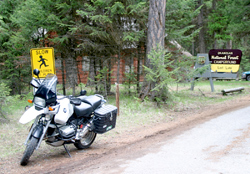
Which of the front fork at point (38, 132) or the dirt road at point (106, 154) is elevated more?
the front fork at point (38, 132)

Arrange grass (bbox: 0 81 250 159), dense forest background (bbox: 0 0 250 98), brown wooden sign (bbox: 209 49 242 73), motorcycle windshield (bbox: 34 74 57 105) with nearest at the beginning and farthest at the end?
motorcycle windshield (bbox: 34 74 57 105)
grass (bbox: 0 81 250 159)
dense forest background (bbox: 0 0 250 98)
brown wooden sign (bbox: 209 49 242 73)

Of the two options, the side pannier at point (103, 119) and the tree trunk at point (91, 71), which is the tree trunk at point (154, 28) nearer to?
the tree trunk at point (91, 71)

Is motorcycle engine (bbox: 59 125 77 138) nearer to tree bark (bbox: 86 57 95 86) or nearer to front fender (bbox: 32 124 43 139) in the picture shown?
front fender (bbox: 32 124 43 139)

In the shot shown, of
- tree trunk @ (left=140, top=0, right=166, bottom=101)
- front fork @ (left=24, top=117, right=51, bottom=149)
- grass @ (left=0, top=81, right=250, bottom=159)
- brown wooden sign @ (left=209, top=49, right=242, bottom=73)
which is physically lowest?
grass @ (left=0, top=81, right=250, bottom=159)

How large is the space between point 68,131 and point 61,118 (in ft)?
1.47

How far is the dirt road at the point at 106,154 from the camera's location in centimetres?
522

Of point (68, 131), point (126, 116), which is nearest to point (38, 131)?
Result: point (68, 131)

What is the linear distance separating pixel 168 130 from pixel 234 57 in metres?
11.9

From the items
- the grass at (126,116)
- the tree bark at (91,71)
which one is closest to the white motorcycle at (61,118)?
the grass at (126,116)

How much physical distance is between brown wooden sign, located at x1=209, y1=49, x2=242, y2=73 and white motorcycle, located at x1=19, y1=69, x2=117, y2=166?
13.3m

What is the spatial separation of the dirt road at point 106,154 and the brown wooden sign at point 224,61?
984 centimetres

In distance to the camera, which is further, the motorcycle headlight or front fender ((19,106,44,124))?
the motorcycle headlight

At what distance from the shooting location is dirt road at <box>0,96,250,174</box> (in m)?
5.22

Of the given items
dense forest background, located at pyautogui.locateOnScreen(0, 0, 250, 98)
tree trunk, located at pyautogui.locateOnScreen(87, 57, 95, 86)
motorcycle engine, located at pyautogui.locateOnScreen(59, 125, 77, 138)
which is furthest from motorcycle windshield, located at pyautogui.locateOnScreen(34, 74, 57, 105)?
tree trunk, located at pyautogui.locateOnScreen(87, 57, 95, 86)
